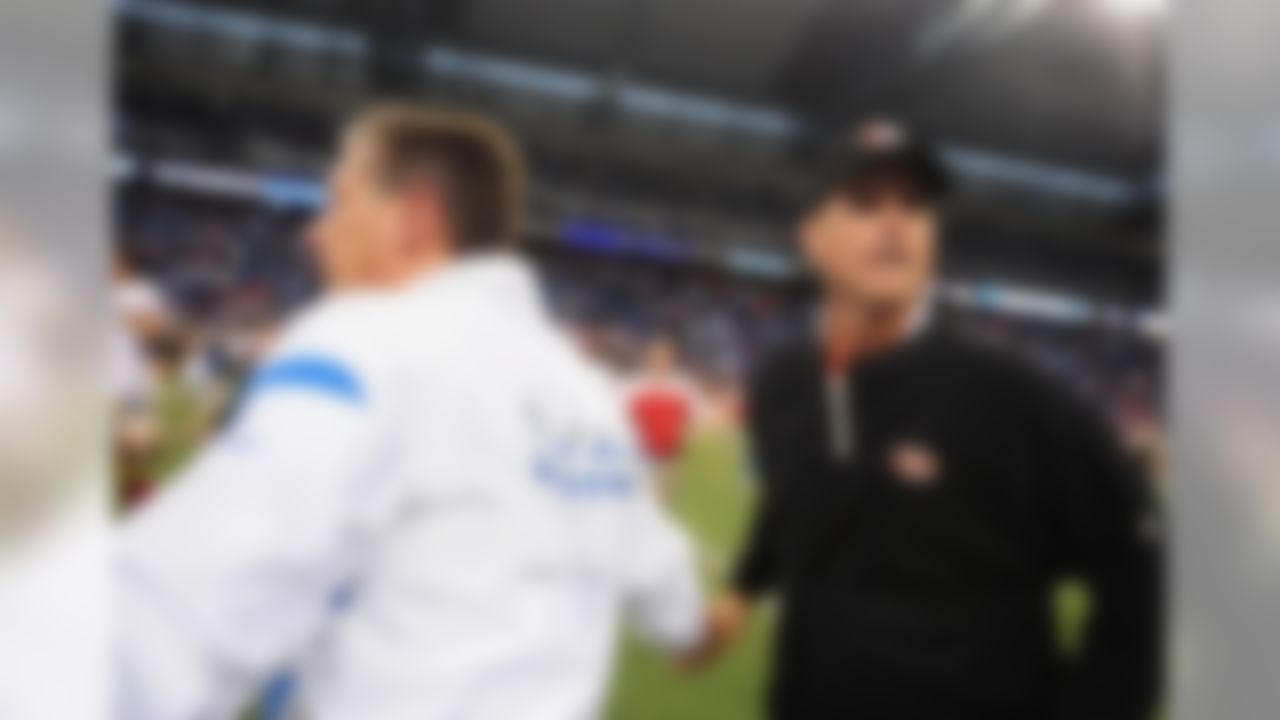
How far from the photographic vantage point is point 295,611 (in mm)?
1121

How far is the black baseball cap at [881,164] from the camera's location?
1.29 metres

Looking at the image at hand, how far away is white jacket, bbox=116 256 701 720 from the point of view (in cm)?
112

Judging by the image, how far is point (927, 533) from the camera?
126 centimetres

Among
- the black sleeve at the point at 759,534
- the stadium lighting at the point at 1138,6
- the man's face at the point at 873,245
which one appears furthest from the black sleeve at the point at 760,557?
the stadium lighting at the point at 1138,6

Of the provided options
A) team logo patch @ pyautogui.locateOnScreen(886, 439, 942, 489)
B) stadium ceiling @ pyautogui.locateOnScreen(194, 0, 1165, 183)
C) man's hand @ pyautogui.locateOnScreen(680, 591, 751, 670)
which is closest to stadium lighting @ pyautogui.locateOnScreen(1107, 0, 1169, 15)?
stadium ceiling @ pyautogui.locateOnScreen(194, 0, 1165, 183)

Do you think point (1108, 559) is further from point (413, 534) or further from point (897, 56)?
point (413, 534)

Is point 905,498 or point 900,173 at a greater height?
point 900,173

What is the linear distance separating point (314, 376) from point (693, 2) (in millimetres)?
522

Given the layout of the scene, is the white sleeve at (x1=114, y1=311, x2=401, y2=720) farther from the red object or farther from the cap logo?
the cap logo

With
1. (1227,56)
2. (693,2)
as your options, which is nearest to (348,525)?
(693,2)

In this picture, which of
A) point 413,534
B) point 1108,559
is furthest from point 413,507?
point 1108,559

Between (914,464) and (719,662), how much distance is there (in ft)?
0.84

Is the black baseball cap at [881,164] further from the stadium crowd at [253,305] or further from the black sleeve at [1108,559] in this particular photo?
the black sleeve at [1108,559]

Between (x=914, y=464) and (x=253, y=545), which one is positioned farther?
(x=914, y=464)
